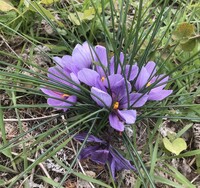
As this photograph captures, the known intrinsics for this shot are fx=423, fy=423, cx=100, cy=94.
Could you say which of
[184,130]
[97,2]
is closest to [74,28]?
[97,2]

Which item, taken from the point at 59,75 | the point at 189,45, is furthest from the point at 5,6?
the point at 189,45

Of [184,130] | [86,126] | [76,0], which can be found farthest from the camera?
[76,0]

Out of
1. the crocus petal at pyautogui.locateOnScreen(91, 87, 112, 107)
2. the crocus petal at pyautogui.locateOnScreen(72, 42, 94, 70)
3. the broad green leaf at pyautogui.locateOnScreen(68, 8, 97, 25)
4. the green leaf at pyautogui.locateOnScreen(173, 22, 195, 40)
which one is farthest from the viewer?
the broad green leaf at pyautogui.locateOnScreen(68, 8, 97, 25)

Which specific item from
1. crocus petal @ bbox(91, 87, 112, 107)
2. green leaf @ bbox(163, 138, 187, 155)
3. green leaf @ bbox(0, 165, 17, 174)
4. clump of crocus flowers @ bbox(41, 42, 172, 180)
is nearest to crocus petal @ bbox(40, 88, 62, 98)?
clump of crocus flowers @ bbox(41, 42, 172, 180)

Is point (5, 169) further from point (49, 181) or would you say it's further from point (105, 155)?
point (105, 155)

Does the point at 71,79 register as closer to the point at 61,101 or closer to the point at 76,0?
the point at 61,101

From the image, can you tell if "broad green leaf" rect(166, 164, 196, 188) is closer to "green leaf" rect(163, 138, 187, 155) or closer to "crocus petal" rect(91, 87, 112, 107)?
"green leaf" rect(163, 138, 187, 155)

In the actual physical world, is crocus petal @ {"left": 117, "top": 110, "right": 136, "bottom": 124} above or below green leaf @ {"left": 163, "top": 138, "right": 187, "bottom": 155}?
above

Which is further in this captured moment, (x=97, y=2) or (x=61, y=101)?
(x=97, y=2)
